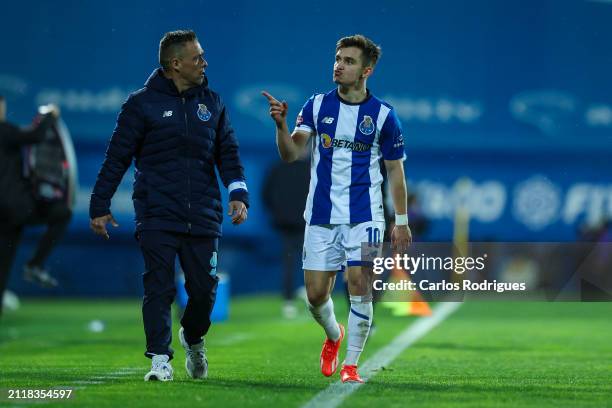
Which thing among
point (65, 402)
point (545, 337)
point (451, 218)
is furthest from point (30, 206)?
point (451, 218)

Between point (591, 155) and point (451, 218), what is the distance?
251cm

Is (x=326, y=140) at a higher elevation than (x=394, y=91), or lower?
lower

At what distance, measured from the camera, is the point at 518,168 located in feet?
70.3

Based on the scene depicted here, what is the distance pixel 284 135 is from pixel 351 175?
1.52ft

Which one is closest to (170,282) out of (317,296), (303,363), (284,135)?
(317,296)

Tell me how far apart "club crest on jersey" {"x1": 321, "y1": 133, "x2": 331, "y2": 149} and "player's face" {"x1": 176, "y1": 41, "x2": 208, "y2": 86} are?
31.8 inches

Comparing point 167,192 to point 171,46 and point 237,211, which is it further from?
point 171,46

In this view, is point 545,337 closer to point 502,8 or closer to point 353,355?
point 353,355

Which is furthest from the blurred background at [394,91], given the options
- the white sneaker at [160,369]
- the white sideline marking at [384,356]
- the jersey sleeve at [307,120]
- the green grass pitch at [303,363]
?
the white sneaker at [160,369]

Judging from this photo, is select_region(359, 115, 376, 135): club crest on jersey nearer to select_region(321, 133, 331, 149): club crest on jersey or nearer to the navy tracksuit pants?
select_region(321, 133, 331, 149): club crest on jersey

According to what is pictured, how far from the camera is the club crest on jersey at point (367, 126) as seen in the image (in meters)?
7.62

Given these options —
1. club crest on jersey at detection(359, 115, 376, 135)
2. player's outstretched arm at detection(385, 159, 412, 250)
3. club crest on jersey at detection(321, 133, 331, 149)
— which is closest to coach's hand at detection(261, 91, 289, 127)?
club crest on jersey at detection(321, 133, 331, 149)

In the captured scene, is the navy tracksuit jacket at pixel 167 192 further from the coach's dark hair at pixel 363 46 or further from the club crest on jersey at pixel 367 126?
the coach's dark hair at pixel 363 46

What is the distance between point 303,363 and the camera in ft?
30.2
